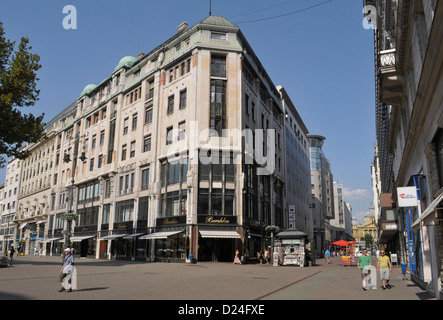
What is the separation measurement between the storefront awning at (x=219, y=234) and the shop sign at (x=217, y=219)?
90 cm

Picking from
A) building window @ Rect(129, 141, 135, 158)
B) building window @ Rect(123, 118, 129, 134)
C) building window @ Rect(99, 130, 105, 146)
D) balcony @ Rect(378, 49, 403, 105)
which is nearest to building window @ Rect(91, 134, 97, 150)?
building window @ Rect(99, 130, 105, 146)

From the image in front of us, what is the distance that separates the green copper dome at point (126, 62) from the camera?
50750mm

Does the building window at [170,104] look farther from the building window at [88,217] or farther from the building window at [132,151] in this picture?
the building window at [88,217]

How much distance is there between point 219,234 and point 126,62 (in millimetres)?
29989

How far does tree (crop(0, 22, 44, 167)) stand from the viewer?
25.3 meters

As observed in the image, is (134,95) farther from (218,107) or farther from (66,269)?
(66,269)

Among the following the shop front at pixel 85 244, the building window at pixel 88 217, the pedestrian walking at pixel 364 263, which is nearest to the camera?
the pedestrian walking at pixel 364 263

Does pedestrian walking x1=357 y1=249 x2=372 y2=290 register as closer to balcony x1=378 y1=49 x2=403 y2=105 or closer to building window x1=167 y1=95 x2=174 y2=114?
balcony x1=378 y1=49 x2=403 y2=105

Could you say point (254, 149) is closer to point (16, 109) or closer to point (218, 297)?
point (16, 109)

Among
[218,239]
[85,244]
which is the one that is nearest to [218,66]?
[218,239]

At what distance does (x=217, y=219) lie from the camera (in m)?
35.3

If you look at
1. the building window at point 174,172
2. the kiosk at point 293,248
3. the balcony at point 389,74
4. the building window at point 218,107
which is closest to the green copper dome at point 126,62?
the building window at point 218,107

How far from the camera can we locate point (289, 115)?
6384cm

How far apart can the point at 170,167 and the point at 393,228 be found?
23465 millimetres
